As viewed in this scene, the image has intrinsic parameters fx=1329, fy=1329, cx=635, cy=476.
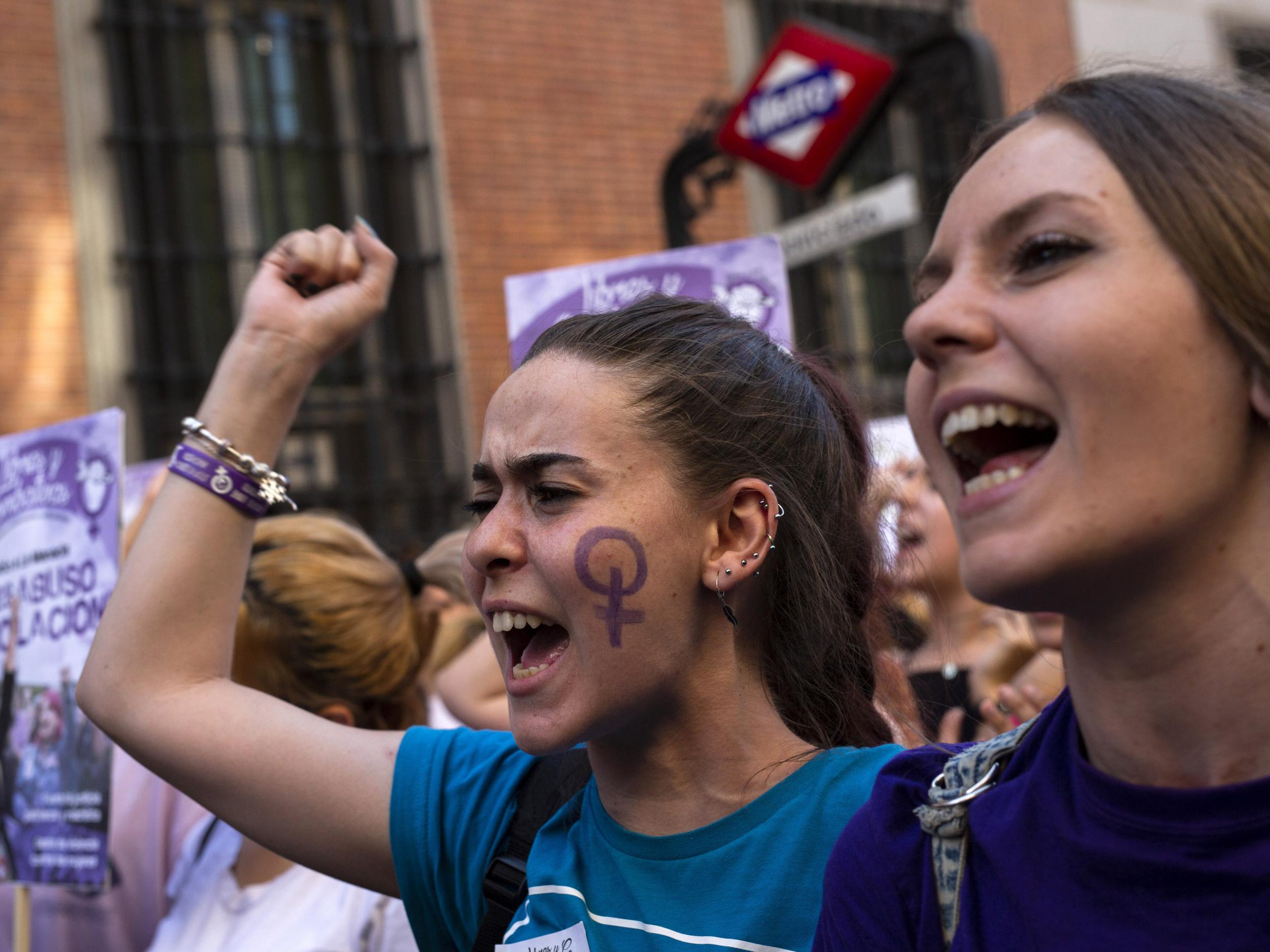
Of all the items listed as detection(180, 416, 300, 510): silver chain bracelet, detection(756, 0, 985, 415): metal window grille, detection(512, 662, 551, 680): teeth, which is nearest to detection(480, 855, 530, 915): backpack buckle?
detection(512, 662, 551, 680): teeth

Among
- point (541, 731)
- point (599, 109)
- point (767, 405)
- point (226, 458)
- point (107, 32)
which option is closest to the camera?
point (541, 731)

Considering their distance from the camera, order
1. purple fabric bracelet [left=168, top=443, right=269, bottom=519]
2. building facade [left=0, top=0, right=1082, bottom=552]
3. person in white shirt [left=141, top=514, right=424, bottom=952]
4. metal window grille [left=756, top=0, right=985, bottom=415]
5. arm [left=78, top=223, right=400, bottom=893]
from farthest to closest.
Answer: metal window grille [left=756, top=0, right=985, bottom=415], building facade [left=0, top=0, right=1082, bottom=552], person in white shirt [left=141, top=514, right=424, bottom=952], purple fabric bracelet [left=168, top=443, right=269, bottom=519], arm [left=78, top=223, right=400, bottom=893]

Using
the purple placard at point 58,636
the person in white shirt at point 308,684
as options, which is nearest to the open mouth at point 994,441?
the person in white shirt at point 308,684

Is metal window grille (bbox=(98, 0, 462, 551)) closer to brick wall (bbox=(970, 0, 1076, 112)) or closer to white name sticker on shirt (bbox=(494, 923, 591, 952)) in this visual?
brick wall (bbox=(970, 0, 1076, 112))

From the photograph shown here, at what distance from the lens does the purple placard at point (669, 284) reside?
2.89 m

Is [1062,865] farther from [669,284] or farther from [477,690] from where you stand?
[477,690]

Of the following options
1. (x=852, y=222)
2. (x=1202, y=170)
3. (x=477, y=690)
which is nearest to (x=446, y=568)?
(x=477, y=690)

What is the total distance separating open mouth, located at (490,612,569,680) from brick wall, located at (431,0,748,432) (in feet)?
19.1

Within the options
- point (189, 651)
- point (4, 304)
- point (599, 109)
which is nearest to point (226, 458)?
point (189, 651)

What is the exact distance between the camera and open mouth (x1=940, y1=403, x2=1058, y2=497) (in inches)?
43.1

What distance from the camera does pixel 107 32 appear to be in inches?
282

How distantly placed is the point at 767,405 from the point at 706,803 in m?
0.57

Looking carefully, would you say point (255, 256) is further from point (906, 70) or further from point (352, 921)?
point (352, 921)

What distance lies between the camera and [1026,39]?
32.8 ft
